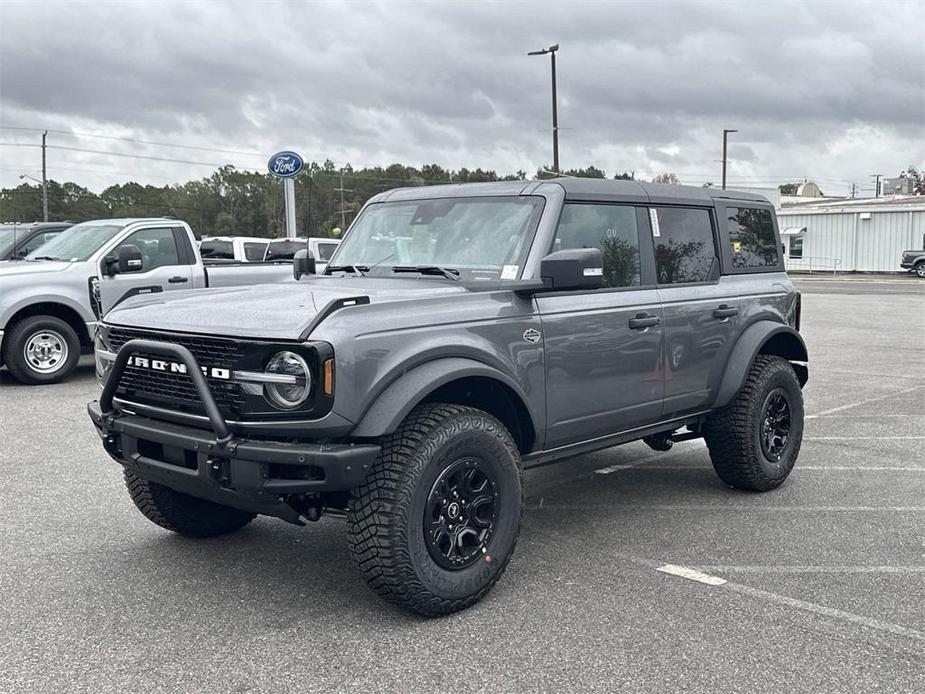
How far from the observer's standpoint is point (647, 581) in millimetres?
4375

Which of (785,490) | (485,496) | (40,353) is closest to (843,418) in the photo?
(785,490)

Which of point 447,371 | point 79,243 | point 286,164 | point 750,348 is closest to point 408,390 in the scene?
point 447,371

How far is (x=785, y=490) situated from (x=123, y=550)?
406cm

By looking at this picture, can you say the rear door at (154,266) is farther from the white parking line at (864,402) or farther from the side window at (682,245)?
the white parking line at (864,402)

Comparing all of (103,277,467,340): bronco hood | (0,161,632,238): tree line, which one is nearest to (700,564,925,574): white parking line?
(103,277,467,340): bronco hood

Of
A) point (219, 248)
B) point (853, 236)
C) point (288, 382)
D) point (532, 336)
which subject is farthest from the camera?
point (853, 236)

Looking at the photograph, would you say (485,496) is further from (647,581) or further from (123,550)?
(123,550)

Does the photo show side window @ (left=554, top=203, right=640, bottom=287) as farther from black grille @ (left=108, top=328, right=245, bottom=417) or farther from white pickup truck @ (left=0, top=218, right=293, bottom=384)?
white pickup truck @ (left=0, top=218, right=293, bottom=384)

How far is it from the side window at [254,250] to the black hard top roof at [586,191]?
12.4 m

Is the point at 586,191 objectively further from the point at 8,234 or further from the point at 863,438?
the point at 8,234

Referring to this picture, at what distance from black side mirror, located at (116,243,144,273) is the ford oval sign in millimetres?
10197

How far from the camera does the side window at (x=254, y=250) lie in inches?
696

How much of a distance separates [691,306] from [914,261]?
125ft

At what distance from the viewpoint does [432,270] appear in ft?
15.9
